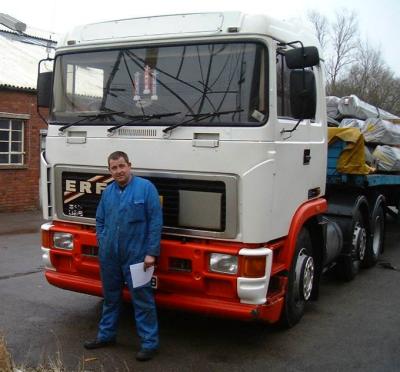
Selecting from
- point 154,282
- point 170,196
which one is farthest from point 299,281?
point 170,196

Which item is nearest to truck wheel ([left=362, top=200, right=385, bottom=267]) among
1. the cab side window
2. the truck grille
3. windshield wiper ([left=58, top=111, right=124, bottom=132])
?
the cab side window

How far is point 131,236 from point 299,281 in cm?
180

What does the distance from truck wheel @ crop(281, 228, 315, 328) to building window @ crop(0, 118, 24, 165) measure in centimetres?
1131

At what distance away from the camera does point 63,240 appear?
5.04m

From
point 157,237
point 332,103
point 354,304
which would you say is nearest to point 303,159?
point 157,237

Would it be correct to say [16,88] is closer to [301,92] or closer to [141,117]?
[141,117]

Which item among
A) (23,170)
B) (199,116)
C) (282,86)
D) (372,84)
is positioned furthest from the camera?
(372,84)

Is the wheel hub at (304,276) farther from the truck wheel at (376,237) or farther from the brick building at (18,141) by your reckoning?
the brick building at (18,141)

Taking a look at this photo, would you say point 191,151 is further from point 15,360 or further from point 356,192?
point 356,192

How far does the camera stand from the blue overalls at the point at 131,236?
434 centimetres

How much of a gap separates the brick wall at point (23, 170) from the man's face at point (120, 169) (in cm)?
1112

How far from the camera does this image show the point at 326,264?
615 cm

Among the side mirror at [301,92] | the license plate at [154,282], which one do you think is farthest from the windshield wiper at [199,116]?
the license plate at [154,282]

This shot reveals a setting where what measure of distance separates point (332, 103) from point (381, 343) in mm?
4469
